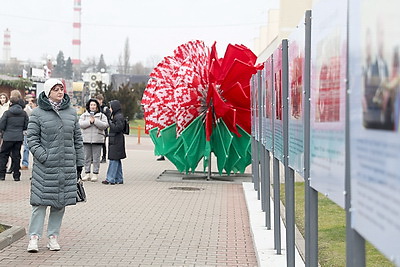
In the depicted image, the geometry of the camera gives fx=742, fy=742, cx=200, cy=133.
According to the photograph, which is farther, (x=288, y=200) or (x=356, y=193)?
(x=288, y=200)

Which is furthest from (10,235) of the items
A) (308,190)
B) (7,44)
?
(7,44)

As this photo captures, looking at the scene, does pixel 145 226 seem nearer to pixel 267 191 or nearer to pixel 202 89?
pixel 267 191

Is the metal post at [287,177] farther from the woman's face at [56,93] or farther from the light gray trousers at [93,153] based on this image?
the light gray trousers at [93,153]

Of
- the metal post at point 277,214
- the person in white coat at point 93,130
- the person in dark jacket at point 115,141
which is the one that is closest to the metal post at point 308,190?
the metal post at point 277,214

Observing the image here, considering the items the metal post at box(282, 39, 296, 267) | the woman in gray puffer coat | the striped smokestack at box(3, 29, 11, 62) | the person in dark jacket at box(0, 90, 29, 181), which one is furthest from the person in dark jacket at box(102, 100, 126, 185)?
the striped smokestack at box(3, 29, 11, 62)

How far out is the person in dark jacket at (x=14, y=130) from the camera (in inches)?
600

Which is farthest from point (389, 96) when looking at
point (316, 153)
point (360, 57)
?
point (316, 153)

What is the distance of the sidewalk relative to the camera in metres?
7.70

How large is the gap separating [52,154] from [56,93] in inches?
27.6

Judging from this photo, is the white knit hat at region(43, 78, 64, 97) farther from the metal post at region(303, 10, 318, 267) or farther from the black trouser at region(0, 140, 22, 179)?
the black trouser at region(0, 140, 22, 179)

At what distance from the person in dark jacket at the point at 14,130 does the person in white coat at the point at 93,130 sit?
124cm

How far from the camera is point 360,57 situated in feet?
8.95

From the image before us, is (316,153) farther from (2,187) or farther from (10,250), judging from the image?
(2,187)

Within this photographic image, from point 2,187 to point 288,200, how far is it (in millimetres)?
9535
